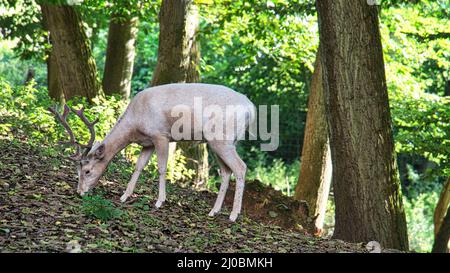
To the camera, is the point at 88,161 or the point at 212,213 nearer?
the point at 88,161

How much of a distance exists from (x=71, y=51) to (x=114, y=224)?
5355 mm

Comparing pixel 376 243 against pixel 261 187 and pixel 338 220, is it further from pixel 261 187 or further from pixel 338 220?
pixel 261 187

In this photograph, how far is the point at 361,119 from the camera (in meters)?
8.20

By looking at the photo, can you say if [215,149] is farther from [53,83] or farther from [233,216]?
[53,83]

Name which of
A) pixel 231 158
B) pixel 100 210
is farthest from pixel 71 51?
pixel 100 210

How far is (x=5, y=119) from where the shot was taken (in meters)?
11.5

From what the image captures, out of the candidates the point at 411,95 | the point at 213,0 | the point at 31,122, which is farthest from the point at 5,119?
the point at 411,95

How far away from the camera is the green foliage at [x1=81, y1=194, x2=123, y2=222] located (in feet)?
24.4

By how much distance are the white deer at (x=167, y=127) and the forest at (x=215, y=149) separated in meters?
0.06

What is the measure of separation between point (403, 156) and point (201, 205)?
12.8 m

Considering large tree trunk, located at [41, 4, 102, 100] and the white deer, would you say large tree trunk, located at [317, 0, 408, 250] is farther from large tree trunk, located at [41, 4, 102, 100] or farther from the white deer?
large tree trunk, located at [41, 4, 102, 100]

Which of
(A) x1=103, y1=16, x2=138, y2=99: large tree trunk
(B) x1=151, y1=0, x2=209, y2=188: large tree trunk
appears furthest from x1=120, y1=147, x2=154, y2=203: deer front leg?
(A) x1=103, y1=16, x2=138, y2=99: large tree trunk

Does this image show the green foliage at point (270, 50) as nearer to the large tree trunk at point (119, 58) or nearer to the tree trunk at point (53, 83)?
the large tree trunk at point (119, 58)

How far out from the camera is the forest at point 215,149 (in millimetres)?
7594
